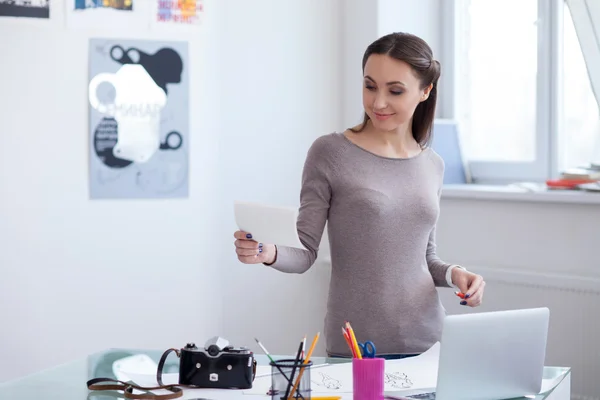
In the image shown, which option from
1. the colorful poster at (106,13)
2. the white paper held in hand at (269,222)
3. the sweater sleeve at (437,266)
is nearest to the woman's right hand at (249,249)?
the white paper held in hand at (269,222)

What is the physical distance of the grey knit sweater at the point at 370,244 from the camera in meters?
2.15

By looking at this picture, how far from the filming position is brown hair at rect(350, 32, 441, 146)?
218 centimetres

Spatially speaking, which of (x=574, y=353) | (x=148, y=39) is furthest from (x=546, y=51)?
(x=148, y=39)

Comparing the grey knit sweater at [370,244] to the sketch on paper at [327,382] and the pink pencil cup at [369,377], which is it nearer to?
the sketch on paper at [327,382]

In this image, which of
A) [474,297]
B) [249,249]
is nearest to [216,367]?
[249,249]

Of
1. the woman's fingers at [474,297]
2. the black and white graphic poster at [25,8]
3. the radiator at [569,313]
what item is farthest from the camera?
the black and white graphic poster at [25,8]

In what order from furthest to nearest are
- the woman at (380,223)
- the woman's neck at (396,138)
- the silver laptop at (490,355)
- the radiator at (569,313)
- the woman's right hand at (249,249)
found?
the radiator at (569,313) < the woman's neck at (396,138) < the woman at (380,223) < the woman's right hand at (249,249) < the silver laptop at (490,355)

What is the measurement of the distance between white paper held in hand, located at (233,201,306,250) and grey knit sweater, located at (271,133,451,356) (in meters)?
0.28

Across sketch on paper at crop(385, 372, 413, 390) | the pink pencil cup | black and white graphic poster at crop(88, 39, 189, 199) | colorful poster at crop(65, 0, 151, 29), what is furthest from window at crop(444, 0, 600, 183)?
the pink pencil cup

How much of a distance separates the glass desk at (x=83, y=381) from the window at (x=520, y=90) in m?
1.76

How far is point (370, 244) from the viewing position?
84.4 inches

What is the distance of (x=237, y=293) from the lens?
3750 mm

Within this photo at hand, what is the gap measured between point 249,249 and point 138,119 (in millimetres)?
1688

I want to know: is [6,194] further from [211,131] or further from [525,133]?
[525,133]
